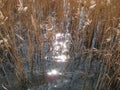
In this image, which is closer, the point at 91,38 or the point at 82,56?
the point at 82,56

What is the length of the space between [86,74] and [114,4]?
636 millimetres

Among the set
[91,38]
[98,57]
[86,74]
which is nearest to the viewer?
[86,74]

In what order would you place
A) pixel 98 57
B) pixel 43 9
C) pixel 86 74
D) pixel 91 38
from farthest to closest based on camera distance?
pixel 43 9 < pixel 91 38 < pixel 98 57 < pixel 86 74

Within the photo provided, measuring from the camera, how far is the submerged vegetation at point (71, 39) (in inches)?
70.6

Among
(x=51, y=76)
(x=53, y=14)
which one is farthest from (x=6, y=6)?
(x=51, y=76)

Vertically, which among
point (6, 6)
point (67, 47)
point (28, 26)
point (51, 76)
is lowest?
point (51, 76)

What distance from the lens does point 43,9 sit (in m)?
2.37

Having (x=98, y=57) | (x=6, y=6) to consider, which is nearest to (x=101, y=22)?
(x=98, y=57)

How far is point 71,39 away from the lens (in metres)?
2.12

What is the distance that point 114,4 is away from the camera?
2066 mm

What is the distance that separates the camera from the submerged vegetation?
70.6 inches

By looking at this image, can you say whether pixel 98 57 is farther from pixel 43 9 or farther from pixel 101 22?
pixel 43 9

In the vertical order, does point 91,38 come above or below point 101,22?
below

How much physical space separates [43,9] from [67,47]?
0.49 metres
